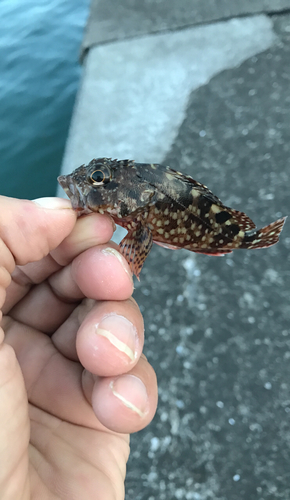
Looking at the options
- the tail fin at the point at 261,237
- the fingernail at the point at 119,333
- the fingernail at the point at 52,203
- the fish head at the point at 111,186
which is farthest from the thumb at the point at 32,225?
the tail fin at the point at 261,237

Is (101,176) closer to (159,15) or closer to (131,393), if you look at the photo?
(131,393)

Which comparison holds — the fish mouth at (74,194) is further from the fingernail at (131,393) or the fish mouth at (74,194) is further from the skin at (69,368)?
the fingernail at (131,393)

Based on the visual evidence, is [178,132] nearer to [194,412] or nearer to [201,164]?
[201,164]

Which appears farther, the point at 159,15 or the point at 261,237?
the point at 159,15

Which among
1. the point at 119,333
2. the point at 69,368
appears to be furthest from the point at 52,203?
the point at 69,368

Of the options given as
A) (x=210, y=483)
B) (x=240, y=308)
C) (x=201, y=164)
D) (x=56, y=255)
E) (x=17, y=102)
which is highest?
(x=56, y=255)

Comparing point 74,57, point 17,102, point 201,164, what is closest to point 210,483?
point 201,164
